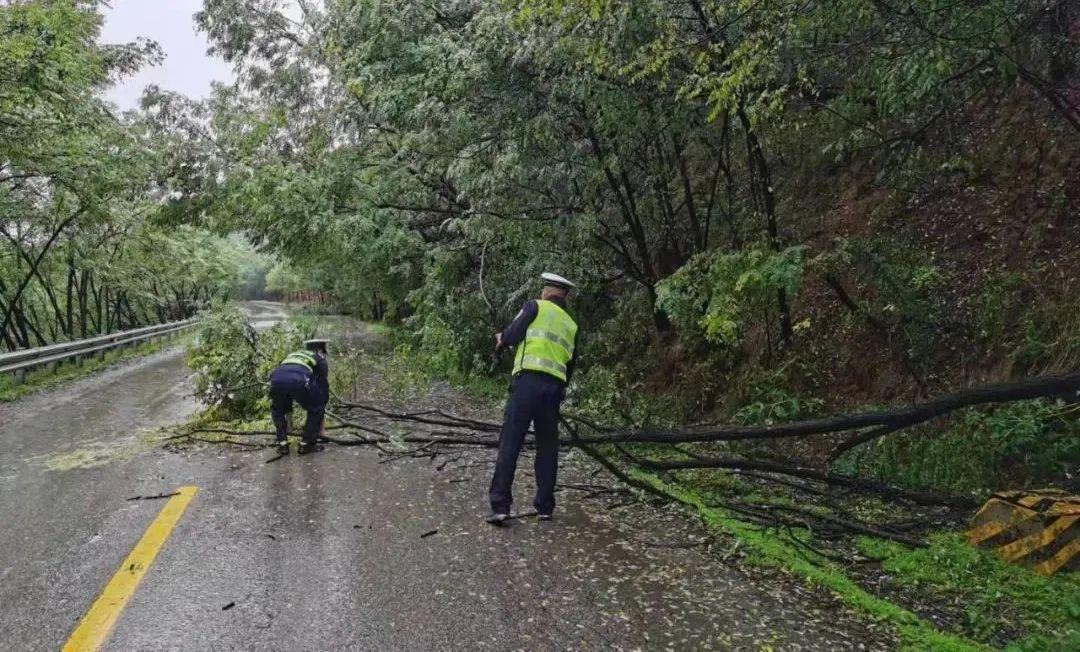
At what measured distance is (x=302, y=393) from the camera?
8336mm

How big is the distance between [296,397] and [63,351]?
43.6 feet

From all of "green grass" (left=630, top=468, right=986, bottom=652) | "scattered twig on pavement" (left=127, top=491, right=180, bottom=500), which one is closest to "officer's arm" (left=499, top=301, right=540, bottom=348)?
"green grass" (left=630, top=468, right=986, bottom=652)

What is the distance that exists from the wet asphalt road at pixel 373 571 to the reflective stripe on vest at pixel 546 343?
127 cm

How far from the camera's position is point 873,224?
1041cm

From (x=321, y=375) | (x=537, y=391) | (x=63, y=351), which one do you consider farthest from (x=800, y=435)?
(x=63, y=351)

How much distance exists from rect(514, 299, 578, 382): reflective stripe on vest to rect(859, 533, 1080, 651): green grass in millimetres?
2673

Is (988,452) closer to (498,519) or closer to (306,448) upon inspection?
(498,519)

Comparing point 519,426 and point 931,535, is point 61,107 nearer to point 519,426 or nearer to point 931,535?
point 519,426

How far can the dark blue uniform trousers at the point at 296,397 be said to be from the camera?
829 centimetres

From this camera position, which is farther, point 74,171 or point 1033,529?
point 74,171

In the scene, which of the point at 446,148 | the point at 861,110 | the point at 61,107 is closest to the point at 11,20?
the point at 61,107

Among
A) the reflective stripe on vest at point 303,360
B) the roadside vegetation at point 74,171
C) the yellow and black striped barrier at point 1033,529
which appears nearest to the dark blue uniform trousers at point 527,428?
the yellow and black striped barrier at point 1033,529

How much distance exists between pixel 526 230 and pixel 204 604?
769 cm

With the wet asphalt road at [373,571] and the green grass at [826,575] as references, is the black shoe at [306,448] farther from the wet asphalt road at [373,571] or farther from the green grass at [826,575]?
the green grass at [826,575]
